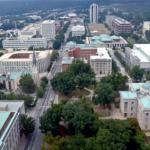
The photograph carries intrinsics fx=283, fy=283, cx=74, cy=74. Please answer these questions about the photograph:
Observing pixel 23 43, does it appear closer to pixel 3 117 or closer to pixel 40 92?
pixel 40 92

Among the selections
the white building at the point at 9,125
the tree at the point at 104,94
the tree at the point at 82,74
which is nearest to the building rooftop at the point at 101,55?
the tree at the point at 82,74

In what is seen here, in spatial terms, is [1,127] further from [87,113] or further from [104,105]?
[104,105]

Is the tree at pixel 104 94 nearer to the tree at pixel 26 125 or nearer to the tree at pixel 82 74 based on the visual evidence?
the tree at pixel 82 74

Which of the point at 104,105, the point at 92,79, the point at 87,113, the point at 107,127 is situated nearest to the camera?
the point at 107,127

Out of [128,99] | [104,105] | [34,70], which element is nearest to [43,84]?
[34,70]

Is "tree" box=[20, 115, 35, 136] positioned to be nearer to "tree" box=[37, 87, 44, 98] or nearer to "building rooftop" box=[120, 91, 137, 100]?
"tree" box=[37, 87, 44, 98]

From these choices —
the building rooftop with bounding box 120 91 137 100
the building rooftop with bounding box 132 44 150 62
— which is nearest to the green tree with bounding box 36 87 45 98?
the building rooftop with bounding box 120 91 137 100

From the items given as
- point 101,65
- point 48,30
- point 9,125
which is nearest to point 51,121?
point 9,125

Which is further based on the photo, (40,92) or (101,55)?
(101,55)
